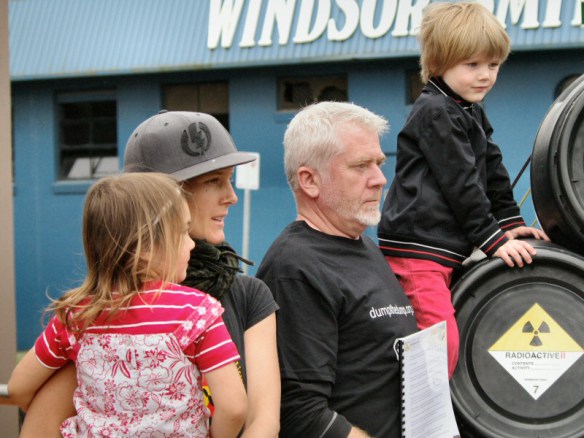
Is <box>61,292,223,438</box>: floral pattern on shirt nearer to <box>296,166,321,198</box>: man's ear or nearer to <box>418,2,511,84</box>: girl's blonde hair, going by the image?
<box>296,166,321,198</box>: man's ear

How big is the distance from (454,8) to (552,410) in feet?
4.19

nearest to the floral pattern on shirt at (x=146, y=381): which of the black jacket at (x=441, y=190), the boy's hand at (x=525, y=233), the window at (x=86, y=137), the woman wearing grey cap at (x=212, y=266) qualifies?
the woman wearing grey cap at (x=212, y=266)

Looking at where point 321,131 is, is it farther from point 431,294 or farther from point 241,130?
point 241,130

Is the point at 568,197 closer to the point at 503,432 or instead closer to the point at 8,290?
the point at 503,432

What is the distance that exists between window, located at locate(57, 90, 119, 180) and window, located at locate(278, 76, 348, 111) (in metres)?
2.94

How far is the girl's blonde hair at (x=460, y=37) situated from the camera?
8.20 ft

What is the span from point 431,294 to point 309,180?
50 centimetres

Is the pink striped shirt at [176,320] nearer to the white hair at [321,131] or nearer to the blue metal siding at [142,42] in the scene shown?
the white hair at [321,131]

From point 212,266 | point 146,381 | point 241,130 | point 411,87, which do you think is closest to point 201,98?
point 241,130

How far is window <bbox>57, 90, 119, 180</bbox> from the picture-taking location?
13.4 metres

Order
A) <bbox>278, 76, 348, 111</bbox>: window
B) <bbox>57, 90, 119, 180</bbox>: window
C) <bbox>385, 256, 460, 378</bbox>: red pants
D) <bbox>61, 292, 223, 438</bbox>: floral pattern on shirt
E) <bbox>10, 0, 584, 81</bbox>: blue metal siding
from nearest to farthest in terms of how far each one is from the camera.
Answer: <bbox>61, 292, 223, 438</bbox>: floral pattern on shirt < <bbox>385, 256, 460, 378</bbox>: red pants < <bbox>10, 0, 584, 81</bbox>: blue metal siding < <bbox>278, 76, 348, 111</bbox>: window < <bbox>57, 90, 119, 180</bbox>: window

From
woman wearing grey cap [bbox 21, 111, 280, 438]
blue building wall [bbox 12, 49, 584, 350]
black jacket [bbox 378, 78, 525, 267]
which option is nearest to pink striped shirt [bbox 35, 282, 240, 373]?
woman wearing grey cap [bbox 21, 111, 280, 438]

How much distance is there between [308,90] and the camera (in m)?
12.2

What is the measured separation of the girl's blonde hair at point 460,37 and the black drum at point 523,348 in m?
0.62
